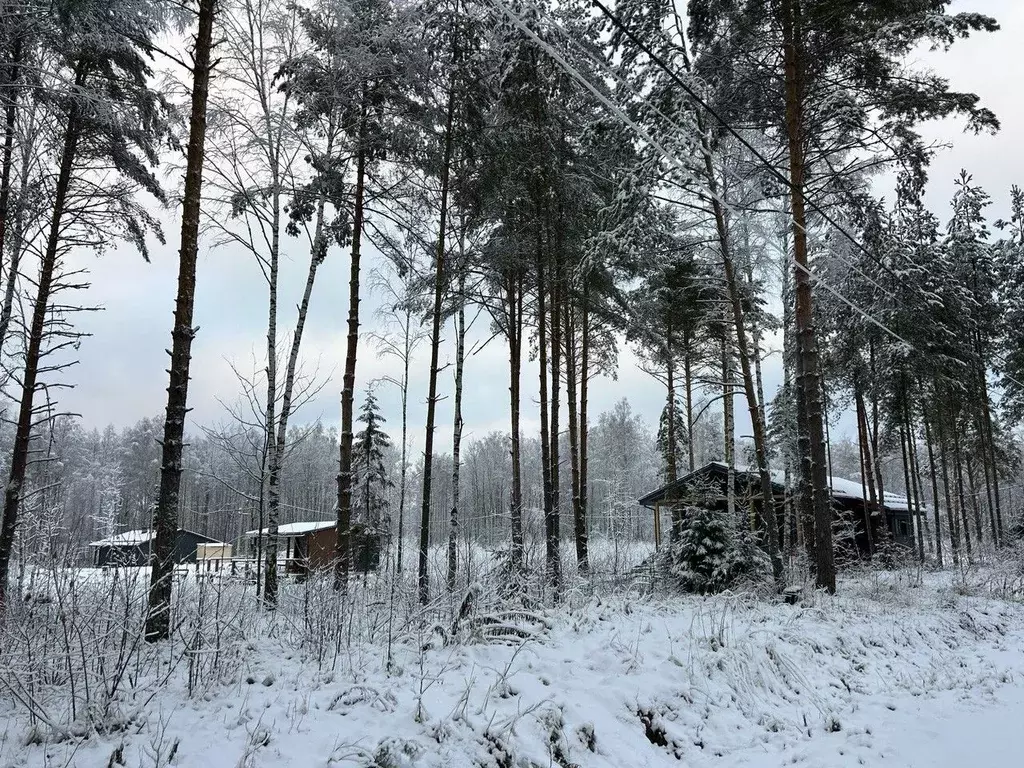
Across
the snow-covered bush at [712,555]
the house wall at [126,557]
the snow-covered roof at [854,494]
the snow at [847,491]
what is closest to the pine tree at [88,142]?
the house wall at [126,557]

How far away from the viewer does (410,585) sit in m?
8.48

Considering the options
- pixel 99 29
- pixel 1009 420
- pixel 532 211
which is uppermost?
pixel 99 29

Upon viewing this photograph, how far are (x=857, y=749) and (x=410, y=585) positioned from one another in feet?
19.3

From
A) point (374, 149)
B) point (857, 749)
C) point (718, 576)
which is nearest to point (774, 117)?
point (374, 149)

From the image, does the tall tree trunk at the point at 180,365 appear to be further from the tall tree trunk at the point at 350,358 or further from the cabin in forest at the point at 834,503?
the cabin in forest at the point at 834,503

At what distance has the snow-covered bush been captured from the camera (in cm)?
1068

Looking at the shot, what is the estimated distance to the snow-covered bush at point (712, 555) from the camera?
10680 mm

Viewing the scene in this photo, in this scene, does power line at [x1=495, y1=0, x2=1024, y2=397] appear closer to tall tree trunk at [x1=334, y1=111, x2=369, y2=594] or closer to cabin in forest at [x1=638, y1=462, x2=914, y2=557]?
tall tree trunk at [x1=334, y1=111, x2=369, y2=594]

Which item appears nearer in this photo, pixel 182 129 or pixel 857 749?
pixel 857 749

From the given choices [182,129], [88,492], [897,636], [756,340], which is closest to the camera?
[897,636]

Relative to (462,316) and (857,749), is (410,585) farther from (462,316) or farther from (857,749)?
(462,316)

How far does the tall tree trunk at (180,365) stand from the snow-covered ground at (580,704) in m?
0.70

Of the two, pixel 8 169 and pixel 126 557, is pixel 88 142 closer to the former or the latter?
pixel 8 169

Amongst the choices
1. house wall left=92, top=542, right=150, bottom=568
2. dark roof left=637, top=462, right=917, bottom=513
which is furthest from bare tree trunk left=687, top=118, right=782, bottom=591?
house wall left=92, top=542, right=150, bottom=568
